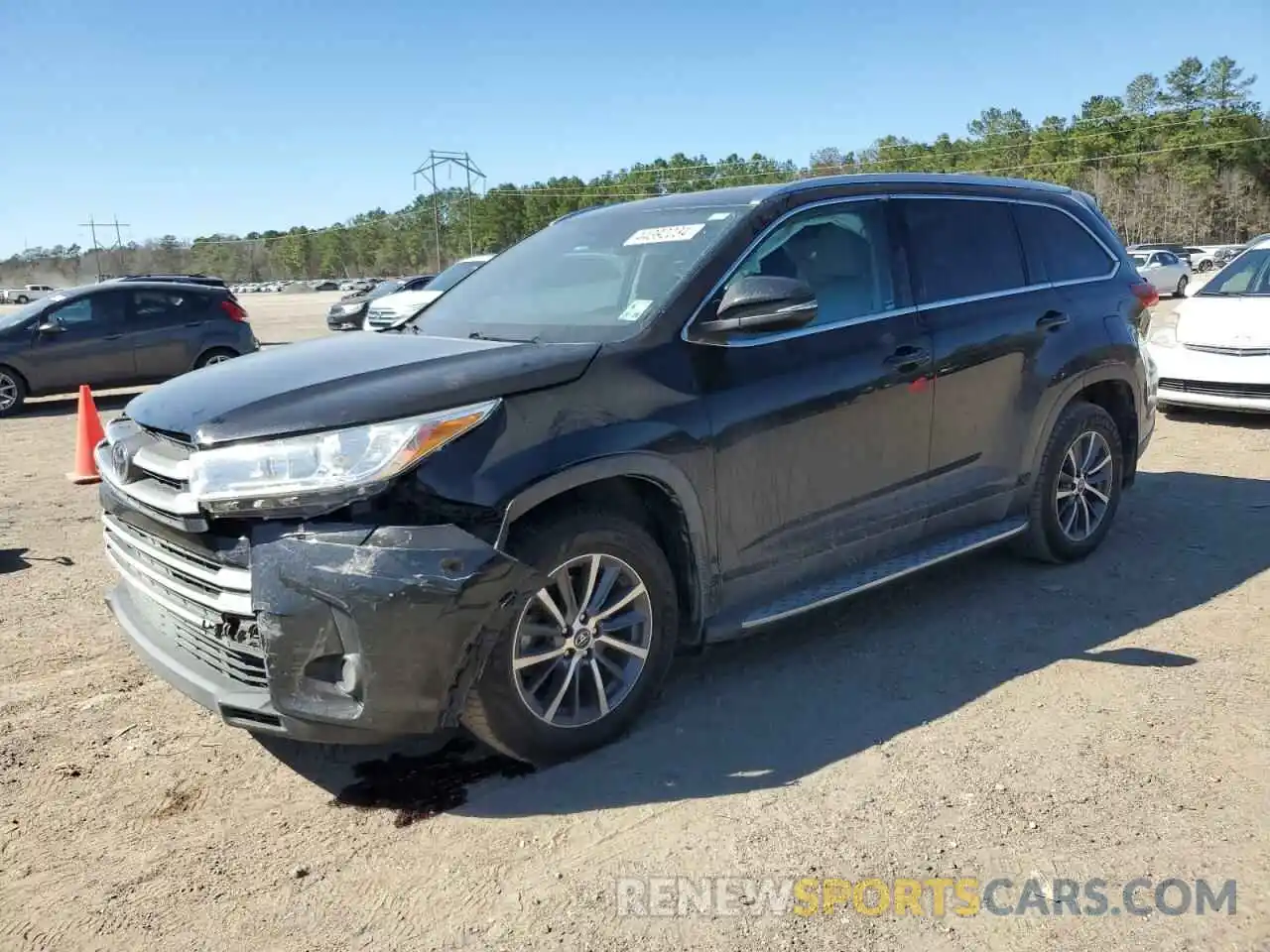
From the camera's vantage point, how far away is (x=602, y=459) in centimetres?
319

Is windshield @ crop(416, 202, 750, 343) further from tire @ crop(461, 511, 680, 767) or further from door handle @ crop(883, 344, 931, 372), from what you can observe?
door handle @ crop(883, 344, 931, 372)

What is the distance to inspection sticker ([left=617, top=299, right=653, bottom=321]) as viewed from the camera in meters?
3.60

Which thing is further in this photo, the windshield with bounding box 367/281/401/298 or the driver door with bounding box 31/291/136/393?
the windshield with bounding box 367/281/401/298

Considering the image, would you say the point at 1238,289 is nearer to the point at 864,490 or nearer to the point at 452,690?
the point at 864,490

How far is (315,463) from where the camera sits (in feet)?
9.37

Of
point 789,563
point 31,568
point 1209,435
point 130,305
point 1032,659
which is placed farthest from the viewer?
point 130,305

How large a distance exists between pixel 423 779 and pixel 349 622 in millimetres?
791

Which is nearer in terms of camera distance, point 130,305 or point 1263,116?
point 130,305

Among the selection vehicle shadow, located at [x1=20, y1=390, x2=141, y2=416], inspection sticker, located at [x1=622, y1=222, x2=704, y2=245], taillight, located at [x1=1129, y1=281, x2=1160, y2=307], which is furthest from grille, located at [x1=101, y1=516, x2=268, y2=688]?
vehicle shadow, located at [x1=20, y1=390, x2=141, y2=416]

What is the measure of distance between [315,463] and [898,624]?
2801mm

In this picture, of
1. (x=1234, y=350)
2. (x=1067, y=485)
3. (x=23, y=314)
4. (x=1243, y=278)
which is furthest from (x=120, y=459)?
(x=23, y=314)

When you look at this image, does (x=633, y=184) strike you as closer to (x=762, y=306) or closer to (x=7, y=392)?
(x=7, y=392)

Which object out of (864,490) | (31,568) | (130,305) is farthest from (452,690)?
(130,305)

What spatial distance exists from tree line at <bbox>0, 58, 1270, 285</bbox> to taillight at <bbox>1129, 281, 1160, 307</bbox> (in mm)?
42747
